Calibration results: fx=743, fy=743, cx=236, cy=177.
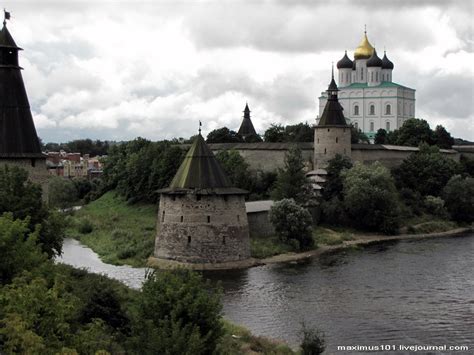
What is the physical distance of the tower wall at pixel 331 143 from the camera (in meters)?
39.8

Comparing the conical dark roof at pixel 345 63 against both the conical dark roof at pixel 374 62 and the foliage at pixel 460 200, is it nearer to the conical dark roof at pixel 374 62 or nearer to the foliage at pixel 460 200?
the conical dark roof at pixel 374 62

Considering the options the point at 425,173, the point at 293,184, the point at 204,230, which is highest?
the point at 425,173

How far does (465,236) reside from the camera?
34.2 metres

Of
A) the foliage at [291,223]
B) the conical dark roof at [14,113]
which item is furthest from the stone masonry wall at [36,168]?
the foliage at [291,223]

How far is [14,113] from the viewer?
17.5 m

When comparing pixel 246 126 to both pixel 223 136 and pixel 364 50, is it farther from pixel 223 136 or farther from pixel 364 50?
pixel 364 50

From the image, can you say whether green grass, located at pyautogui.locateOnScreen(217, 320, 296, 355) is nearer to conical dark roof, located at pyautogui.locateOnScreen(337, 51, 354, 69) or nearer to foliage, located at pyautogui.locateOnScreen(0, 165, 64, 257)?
foliage, located at pyautogui.locateOnScreen(0, 165, 64, 257)

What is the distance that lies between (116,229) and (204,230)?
7967 millimetres

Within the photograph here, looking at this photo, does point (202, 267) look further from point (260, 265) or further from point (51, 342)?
point (51, 342)

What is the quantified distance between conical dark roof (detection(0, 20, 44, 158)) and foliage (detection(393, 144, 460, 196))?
88.2ft

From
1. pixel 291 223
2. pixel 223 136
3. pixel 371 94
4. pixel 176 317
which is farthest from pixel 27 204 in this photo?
pixel 371 94

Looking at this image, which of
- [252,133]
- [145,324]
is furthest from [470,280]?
[252,133]

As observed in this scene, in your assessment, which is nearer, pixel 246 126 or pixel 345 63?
pixel 246 126

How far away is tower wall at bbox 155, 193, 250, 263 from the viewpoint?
25.3 metres
